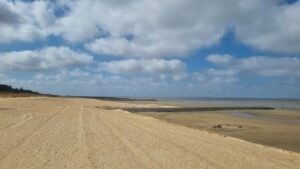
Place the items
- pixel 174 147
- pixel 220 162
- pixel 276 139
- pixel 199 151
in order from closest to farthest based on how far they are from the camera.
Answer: pixel 220 162, pixel 199 151, pixel 174 147, pixel 276 139

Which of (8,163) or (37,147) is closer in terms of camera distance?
(8,163)

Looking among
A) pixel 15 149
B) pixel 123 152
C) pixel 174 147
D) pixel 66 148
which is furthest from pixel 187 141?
pixel 15 149

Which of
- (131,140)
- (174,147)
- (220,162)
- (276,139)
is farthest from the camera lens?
(276,139)

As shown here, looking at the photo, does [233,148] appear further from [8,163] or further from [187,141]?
[8,163]

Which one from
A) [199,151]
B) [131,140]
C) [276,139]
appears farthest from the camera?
[276,139]

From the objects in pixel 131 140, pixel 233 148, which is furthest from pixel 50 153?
→ pixel 233 148

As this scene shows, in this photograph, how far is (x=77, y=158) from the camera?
10305 mm

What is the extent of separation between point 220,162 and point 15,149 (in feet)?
20.4

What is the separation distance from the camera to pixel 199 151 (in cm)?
1193

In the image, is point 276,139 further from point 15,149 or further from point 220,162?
point 15,149

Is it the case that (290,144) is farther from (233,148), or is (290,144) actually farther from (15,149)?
(15,149)

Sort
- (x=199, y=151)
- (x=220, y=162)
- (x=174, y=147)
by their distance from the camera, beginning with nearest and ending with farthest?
(x=220, y=162) < (x=199, y=151) < (x=174, y=147)

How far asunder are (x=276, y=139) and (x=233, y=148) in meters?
5.11

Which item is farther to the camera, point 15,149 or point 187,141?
point 187,141
